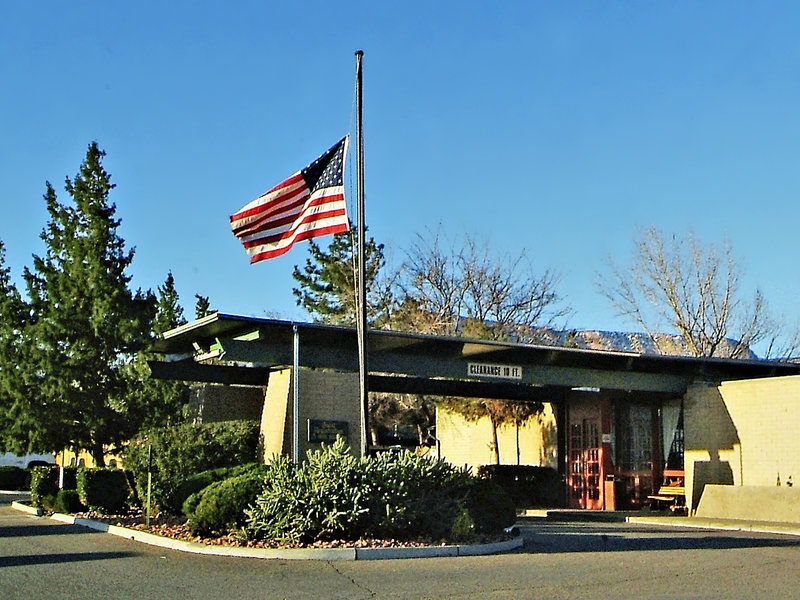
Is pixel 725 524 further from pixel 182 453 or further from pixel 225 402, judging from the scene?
pixel 225 402

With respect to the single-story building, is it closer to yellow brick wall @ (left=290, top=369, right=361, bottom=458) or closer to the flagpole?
yellow brick wall @ (left=290, top=369, right=361, bottom=458)

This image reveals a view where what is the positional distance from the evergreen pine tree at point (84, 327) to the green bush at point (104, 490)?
7.21 meters

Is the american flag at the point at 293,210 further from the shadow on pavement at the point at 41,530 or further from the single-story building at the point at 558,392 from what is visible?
the shadow on pavement at the point at 41,530

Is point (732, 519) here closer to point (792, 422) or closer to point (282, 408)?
point (792, 422)

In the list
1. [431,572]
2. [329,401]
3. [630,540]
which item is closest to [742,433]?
[630,540]

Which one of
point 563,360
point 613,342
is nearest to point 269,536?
point 563,360

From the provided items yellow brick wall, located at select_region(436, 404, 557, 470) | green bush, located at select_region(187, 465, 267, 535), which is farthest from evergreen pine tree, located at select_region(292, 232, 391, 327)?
green bush, located at select_region(187, 465, 267, 535)

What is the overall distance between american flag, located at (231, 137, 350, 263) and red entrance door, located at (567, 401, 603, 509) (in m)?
13.0

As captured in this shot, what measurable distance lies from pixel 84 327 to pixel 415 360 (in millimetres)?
11067

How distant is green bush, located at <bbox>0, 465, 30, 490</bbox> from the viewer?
4306cm

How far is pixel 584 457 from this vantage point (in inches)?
1107

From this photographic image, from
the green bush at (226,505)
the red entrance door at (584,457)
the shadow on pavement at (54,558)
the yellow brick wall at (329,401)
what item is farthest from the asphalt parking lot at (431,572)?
the red entrance door at (584,457)

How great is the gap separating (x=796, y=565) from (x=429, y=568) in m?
4.63

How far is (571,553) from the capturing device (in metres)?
14.6
